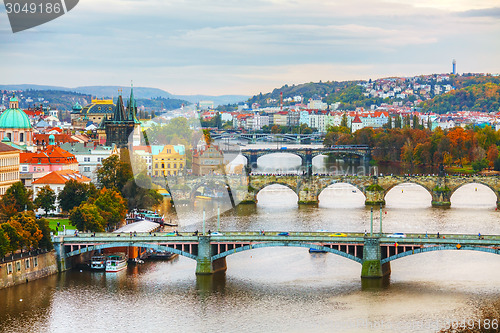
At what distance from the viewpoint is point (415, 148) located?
102 metres

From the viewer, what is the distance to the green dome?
7281cm

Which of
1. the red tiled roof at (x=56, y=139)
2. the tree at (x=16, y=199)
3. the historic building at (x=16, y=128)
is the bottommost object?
the tree at (x=16, y=199)

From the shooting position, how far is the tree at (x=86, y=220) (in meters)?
46.9

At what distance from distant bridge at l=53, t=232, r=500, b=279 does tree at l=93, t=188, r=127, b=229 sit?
5.91 metres

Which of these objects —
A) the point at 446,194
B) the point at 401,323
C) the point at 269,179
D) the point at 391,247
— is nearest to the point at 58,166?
the point at 269,179

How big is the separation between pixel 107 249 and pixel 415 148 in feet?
198

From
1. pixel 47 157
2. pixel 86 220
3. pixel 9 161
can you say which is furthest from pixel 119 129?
pixel 86 220

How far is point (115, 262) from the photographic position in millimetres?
43594

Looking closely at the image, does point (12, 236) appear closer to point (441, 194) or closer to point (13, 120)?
point (13, 120)

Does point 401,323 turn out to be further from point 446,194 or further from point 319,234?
point 446,194

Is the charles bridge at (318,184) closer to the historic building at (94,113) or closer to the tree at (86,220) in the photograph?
the tree at (86,220)

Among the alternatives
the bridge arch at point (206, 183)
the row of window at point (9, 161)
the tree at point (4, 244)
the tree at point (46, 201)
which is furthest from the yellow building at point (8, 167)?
the tree at point (4, 244)

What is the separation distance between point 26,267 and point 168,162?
41358 millimetres

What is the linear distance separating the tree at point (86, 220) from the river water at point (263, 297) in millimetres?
3420
